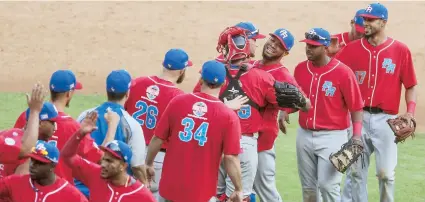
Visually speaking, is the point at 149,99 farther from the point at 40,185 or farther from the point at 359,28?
the point at 359,28

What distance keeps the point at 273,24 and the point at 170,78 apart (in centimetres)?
1286

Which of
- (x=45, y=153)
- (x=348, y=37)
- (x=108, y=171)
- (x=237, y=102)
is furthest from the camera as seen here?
(x=348, y=37)

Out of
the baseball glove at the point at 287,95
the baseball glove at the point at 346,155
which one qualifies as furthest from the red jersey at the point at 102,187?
the baseball glove at the point at 346,155

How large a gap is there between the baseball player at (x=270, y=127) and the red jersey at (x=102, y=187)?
2247 mm

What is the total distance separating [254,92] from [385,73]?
163cm

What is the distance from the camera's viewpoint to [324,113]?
9.16 m

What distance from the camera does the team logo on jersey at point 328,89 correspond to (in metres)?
9.13

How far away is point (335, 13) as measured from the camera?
72.2 feet

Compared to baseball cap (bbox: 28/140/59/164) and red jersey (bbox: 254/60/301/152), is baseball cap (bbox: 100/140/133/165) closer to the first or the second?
baseball cap (bbox: 28/140/59/164)

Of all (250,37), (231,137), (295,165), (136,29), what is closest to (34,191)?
(231,137)

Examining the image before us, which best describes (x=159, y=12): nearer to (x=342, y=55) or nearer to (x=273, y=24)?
(x=273, y=24)

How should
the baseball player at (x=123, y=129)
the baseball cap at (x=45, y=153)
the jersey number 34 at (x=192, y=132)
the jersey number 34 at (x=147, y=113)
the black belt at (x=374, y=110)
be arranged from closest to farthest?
the baseball cap at (x=45, y=153)
the jersey number 34 at (x=192, y=132)
the baseball player at (x=123, y=129)
the jersey number 34 at (x=147, y=113)
the black belt at (x=374, y=110)

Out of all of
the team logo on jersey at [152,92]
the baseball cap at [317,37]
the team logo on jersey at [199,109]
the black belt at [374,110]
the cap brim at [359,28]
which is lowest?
the black belt at [374,110]

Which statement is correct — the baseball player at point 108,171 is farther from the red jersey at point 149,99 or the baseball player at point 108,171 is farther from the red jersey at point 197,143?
the red jersey at point 149,99
